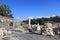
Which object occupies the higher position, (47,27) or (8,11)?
(8,11)

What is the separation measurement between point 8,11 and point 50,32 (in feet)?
132

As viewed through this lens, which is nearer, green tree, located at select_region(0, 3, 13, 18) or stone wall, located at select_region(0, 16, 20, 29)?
stone wall, located at select_region(0, 16, 20, 29)

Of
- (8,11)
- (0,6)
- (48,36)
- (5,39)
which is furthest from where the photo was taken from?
(8,11)

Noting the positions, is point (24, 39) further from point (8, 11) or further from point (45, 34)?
point (8, 11)

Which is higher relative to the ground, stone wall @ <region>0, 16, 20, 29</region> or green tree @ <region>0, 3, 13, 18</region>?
green tree @ <region>0, 3, 13, 18</region>

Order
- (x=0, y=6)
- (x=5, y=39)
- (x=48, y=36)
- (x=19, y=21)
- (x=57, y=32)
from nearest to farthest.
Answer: (x=5, y=39) < (x=48, y=36) < (x=57, y=32) < (x=19, y=21) < (x=0, y=6)

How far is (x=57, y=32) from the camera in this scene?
1641cm

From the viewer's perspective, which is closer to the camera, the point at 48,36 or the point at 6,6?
the point at 48,36

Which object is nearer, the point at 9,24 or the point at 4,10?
the point at 9,24

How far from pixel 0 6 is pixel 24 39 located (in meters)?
37.8

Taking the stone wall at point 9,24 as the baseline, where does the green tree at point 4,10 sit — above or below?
above

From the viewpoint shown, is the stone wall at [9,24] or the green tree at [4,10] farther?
the green tree at [4,10]

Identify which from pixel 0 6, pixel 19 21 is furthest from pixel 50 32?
pixel 0 6

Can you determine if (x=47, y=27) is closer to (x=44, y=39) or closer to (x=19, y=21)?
(x=44, y=39)
